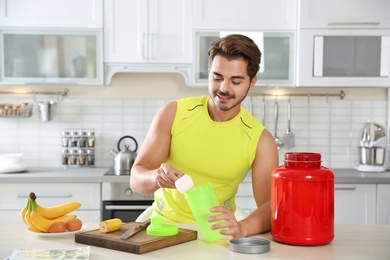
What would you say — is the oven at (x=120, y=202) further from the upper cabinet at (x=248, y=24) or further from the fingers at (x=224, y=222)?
the fingers at (x=224, y=222)

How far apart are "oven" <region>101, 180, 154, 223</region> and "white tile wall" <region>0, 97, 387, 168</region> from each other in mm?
629

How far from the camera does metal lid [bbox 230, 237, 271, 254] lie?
5.70ft

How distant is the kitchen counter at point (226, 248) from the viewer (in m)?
1.71

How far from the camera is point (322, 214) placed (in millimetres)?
1796

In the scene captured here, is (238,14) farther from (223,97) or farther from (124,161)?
(223,97)

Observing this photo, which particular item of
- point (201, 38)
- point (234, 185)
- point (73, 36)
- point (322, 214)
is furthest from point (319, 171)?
point (73, 36)

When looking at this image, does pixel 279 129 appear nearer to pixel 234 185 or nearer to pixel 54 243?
pixel 234 185

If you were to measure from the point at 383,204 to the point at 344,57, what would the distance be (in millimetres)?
985

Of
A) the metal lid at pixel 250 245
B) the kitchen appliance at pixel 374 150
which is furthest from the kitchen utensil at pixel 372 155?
the metal lid at pixel 250 245

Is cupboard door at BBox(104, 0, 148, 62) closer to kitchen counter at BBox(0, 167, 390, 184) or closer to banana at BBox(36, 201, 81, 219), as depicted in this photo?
kitchen counter at BBox(0, 167, 390, 184)

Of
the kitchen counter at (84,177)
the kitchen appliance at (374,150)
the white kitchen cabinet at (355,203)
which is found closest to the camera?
the kitchen counter at (84,177)

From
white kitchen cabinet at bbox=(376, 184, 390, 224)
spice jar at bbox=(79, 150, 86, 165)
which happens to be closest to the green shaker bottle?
white kitchen cabinet at bbox=(376, 184, 390, 224)

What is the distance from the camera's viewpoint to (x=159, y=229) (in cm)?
185

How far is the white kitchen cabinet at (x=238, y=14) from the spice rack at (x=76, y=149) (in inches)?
43.7
